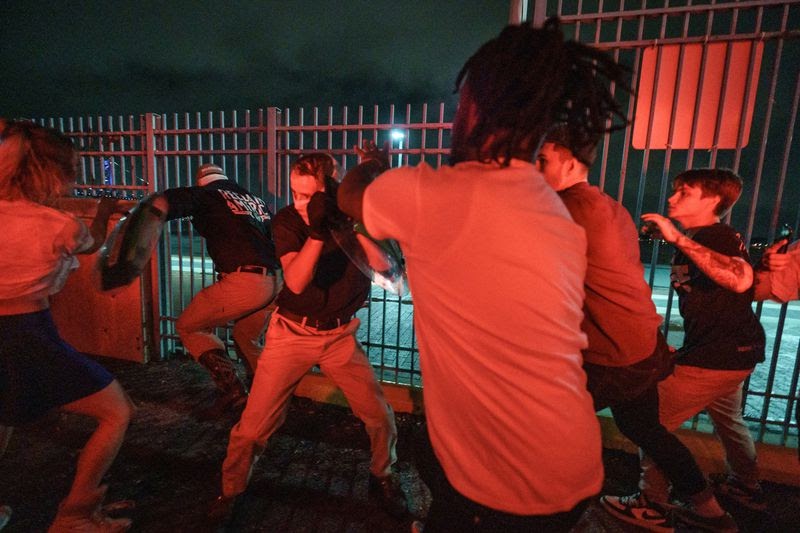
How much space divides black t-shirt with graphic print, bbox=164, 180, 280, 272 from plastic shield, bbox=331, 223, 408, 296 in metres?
1.58

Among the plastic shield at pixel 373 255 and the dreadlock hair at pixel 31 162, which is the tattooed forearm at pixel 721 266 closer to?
the plastic shield at pixel 373 255

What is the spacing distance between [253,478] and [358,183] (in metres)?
2.59

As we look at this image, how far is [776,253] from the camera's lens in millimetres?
2393

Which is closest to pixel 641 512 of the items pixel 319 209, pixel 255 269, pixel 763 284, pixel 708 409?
pixel 708 409

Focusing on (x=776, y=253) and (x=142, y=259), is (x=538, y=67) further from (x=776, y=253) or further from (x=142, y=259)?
(x=142, y=259)

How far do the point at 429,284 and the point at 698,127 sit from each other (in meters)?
3.23

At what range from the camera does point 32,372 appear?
2049 mm

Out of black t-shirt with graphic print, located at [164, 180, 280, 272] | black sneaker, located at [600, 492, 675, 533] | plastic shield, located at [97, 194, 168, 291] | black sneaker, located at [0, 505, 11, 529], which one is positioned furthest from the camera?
black t-shirt with graphic print, located at [164, 180, 280, 272]

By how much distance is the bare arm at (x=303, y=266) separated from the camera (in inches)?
81.9

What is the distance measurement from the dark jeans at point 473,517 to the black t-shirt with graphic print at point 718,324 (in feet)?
5.53

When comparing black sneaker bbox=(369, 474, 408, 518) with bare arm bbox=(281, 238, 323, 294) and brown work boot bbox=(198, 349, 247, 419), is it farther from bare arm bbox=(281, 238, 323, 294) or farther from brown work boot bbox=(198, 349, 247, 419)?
brown work boot bbox=(198, 349, 247, 419)

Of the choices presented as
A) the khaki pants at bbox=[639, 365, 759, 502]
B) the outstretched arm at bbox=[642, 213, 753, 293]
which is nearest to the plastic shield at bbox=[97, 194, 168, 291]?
the outstretched arm at bbox=[642, 213, 753, 293]

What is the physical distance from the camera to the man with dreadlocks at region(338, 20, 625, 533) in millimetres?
A: 1000

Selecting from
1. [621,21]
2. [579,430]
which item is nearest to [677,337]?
[621,21]
